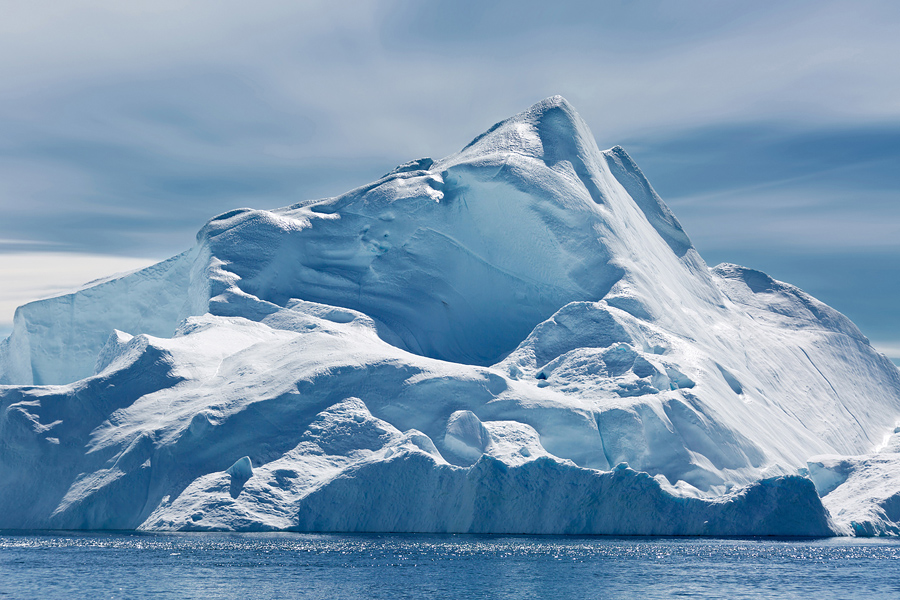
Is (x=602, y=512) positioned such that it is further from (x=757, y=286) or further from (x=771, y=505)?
(x=757, y=286)

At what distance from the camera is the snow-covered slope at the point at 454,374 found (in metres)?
52.8

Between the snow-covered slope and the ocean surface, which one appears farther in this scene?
the snow-covered slope

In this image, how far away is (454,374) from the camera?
6059 centimetres

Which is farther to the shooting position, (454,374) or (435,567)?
(454,374)

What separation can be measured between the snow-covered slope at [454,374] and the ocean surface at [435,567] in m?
2.01

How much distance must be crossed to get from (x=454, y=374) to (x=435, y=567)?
1854 cm

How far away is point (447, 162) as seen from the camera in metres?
89.2

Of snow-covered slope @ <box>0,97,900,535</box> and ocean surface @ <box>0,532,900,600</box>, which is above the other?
snow-covered slope @ <box>0,97,900,535</box>

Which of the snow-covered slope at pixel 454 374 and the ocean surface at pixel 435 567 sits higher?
the snow-covered slope at pixel 454 374

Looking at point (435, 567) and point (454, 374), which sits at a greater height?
point (454, 374)

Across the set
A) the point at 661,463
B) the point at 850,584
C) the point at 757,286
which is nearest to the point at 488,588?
the point at 850,584

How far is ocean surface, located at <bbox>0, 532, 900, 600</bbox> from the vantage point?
122 feet

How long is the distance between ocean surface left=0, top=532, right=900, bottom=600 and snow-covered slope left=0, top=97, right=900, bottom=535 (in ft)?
6.60

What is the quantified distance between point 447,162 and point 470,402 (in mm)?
34309
